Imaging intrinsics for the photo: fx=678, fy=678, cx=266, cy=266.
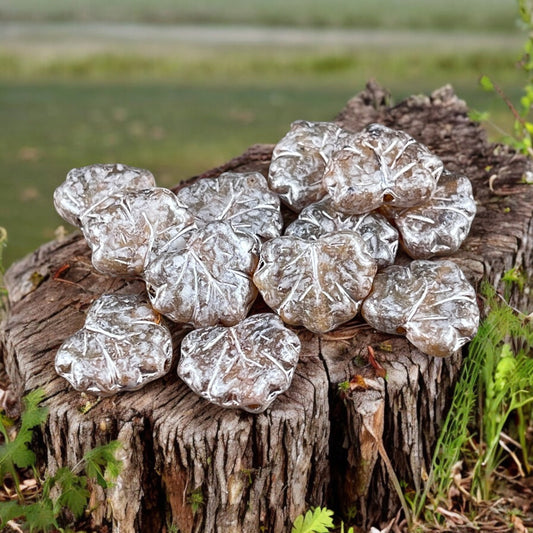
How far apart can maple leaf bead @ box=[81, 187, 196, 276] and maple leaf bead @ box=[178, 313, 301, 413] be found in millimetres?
250

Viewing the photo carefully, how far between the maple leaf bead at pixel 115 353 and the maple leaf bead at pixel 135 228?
5.7 inches

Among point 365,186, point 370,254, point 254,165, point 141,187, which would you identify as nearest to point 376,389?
point 370,254

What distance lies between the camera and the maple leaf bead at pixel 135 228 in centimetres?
155

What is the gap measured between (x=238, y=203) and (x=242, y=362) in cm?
50

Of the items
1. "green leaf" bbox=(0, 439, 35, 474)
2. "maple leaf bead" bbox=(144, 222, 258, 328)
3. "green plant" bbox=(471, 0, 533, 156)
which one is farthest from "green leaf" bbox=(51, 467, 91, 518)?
"green plant" bbox=(471, 0, 533, 156)

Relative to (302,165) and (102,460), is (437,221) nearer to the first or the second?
(302,165)

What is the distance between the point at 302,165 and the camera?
1747 millimetres

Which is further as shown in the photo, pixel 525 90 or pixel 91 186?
pixel 525 90

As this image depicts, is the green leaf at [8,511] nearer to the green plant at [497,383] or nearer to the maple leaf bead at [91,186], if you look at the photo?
the maple leaf bead at [91,186]

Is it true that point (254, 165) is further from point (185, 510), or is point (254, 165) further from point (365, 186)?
point (185, 510)

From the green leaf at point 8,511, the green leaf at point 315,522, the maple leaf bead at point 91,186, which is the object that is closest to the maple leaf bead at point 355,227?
the maple leaf bead at point 91,186

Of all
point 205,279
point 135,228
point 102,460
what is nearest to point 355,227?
point 205,279

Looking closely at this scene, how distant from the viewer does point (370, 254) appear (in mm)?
1527

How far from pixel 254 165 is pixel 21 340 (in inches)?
37.1
